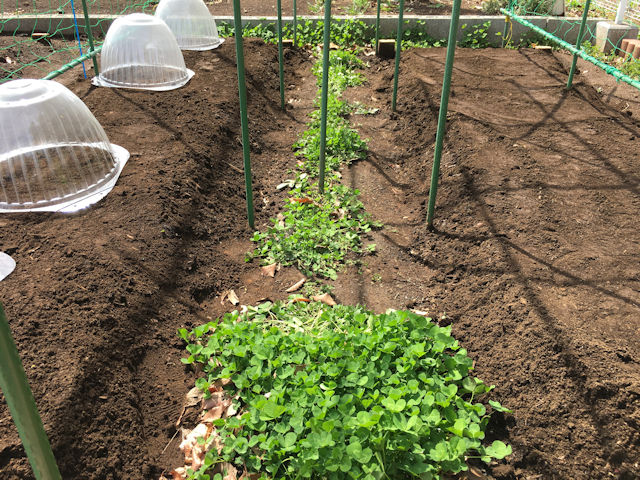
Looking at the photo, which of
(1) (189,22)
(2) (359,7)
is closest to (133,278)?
(1) (189,22)

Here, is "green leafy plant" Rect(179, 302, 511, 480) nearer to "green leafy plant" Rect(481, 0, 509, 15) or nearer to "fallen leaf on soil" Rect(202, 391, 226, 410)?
"fallen leaf on soil" Rect(202, 391, 226, 410)

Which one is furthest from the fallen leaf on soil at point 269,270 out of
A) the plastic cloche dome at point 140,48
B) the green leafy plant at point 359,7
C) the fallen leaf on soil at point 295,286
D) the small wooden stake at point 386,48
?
the green leafy plant at point 359,7

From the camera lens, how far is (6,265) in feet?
9.50

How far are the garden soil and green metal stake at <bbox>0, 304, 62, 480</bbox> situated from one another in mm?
991

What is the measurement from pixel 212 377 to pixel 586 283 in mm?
2112

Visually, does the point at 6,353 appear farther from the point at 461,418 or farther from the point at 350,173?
the point at 350,173

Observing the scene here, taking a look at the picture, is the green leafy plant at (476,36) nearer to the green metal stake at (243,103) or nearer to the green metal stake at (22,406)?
the green metal stake at (243,103)

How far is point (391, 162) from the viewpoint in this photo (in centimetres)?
493

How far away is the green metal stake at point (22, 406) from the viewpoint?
1069mm

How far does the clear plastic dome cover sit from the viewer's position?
283cm

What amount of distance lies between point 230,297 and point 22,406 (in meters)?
2.16

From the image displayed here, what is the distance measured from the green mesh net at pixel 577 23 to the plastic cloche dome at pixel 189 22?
13.9 ft

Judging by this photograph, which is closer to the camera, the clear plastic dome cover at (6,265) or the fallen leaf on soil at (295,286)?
the clear plastic dome cover at (6,265)

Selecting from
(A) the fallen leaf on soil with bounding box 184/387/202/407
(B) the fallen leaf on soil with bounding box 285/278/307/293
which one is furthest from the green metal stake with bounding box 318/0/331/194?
(A) the fallen leaf on soil with bounding box 184/387/202/407
